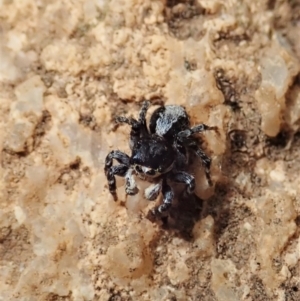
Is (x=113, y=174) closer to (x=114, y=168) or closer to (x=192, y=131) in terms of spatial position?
(x=114, y=168)

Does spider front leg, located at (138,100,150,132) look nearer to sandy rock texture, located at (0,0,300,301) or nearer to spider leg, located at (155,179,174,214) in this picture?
sandy rock texture, located at (0,0,300,301)

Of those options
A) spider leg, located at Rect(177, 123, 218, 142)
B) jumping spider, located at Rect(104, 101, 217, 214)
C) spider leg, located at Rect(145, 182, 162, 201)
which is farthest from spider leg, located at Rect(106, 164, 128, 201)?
spider leg, located at Rect(177, 123, 218, 142)

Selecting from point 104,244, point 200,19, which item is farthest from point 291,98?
point 104,244

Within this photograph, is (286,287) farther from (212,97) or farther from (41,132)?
(41,132)

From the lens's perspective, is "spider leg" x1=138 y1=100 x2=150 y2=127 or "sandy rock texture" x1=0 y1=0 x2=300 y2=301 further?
"spider leg" x1=138 y1=100 x2=150 y2=127

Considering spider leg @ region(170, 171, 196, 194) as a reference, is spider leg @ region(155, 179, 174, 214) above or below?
below

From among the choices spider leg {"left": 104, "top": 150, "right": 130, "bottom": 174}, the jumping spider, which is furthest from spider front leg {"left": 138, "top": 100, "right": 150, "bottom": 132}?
spider leg {"left": 104, "top": 150, "right": 130, "bottom": 174}

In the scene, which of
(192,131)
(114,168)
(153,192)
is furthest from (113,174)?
(192,131)

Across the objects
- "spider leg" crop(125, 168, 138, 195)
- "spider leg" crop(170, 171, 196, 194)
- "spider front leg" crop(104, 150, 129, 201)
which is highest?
"spider leg" crop(170, 171, 196, 194)
